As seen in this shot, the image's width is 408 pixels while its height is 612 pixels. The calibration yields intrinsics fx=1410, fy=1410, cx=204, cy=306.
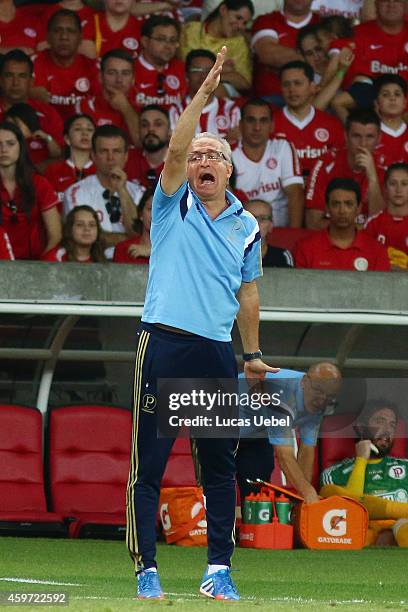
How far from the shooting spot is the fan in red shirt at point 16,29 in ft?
44.1

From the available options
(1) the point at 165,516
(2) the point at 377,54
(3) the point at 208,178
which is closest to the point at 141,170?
(2) the point at 377,54

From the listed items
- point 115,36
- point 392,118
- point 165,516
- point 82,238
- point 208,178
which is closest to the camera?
point 208,178

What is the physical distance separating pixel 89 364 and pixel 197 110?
667cm

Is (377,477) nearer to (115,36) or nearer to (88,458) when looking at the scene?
(88,458)

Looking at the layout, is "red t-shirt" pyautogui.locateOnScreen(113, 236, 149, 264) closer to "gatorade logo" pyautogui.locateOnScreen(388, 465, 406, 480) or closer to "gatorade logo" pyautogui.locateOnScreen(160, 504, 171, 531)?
"gatorade logo" pyautogui.locateOnScreen(160, 504, 171, 531)

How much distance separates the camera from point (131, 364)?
12.1 meters

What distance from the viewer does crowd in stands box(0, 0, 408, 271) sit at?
444 inches

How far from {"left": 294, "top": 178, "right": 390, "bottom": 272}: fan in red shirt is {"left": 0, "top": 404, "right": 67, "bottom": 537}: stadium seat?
8.17 feet

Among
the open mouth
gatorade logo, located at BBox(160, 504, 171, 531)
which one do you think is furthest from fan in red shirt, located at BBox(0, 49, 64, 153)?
the open mouth

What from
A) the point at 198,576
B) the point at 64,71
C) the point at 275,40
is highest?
the point at 275,40

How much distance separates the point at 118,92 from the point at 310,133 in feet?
6.01

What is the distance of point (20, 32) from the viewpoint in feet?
44.4

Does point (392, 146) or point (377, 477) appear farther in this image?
point (392, 146)

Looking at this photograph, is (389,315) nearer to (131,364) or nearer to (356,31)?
(131,364)
